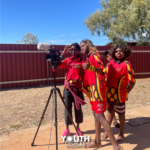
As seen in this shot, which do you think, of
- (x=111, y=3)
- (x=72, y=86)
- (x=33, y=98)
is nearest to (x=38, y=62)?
(x=33, y=98)

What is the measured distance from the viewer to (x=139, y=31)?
14398 mm

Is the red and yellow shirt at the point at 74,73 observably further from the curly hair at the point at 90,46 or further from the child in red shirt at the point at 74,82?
the curly hair at the point at 90,46

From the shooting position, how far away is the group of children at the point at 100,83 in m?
2.27

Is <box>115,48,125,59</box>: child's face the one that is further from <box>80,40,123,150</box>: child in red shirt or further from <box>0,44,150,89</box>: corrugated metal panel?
<box>0,44,150,89</box>: corrugated metal panel

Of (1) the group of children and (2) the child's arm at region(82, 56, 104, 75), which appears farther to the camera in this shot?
(1) the group of children

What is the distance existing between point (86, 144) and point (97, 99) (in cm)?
91

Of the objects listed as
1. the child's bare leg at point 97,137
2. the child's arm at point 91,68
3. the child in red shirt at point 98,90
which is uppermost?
the child's arm at point 91,68

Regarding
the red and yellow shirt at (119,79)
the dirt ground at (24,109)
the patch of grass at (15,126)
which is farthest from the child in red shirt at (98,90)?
the patch of grass at (15,126)

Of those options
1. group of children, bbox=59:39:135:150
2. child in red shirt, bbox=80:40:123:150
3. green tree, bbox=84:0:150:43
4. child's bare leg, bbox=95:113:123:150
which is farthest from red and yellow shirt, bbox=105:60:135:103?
green tree, bbox=84:0:150:43

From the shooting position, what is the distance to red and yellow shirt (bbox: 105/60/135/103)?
2523mm

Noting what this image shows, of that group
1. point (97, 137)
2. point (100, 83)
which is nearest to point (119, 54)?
point (100, 83)

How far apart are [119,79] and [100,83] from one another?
45cm

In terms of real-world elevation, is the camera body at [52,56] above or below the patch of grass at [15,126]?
above

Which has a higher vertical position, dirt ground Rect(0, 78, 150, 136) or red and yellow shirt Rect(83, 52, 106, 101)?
red and yellow shirt Rect(83, 52, 106, 101)
